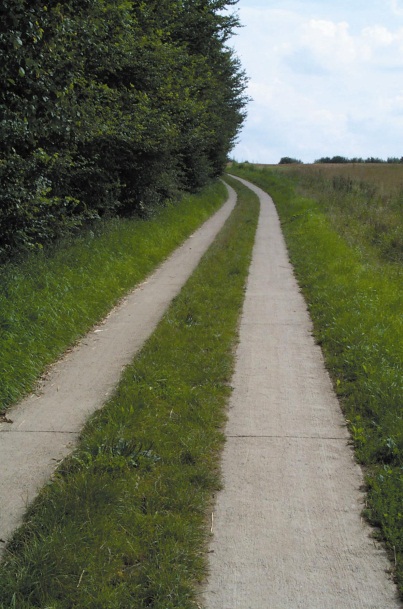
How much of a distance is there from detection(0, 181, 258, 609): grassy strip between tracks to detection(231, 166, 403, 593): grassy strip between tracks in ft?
3.78

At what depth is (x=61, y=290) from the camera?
29.1 ft

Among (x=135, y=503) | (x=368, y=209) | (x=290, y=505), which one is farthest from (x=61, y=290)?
(x=368, y=209)

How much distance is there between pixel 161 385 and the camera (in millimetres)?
6000

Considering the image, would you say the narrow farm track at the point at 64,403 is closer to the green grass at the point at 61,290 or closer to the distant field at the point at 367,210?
the green grass at the point at 61,290

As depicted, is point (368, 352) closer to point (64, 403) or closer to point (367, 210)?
point (64, 403)

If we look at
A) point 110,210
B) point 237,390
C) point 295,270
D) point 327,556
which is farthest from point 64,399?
point 110,210

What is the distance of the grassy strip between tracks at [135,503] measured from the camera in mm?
3131

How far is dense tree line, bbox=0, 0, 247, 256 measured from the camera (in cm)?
740

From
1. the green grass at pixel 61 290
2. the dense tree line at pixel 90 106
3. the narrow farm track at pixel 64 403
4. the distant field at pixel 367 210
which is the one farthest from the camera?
the distant field at pixel 367 210

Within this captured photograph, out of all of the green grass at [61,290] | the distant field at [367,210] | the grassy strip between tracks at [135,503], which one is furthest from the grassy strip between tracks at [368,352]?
the green grass at [61,290]

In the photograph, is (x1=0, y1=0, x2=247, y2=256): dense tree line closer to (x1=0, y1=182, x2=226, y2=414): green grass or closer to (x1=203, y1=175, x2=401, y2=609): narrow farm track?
(x1=0, y1=182, x2=226, y2=414): green grass

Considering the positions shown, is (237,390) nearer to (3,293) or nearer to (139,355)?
(139,355)

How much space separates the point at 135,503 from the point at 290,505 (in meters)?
1.03

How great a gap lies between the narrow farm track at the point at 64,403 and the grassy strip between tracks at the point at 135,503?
0.17 metres
